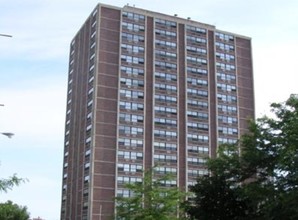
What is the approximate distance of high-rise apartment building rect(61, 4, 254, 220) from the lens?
110 m

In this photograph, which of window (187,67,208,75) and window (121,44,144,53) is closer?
window (121,44,144,53)

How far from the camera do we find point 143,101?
116375 mm

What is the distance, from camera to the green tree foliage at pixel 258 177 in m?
32.0

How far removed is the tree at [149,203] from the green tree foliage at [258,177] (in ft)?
5.42

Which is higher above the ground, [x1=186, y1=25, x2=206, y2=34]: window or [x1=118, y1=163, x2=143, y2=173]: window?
[x1=186, y1=25, x2=206, y2=34]: window

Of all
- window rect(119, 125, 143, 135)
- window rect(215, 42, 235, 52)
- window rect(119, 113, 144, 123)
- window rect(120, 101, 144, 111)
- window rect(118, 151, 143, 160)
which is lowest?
window rect(118, 151, 143, 160)

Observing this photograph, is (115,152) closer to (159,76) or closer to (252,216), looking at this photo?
(159,76)

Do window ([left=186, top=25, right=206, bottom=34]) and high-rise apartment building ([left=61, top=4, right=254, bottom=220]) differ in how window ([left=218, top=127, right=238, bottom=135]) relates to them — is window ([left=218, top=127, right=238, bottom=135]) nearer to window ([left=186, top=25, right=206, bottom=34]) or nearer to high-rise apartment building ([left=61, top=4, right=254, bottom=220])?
high-rise apartment building ([left=61, top=4, right=254, bottom=220])

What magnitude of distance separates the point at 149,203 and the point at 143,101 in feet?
248

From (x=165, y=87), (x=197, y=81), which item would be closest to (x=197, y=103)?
(x=197, y=81)

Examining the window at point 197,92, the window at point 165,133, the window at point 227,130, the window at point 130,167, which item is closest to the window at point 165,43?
the window at point 197,92

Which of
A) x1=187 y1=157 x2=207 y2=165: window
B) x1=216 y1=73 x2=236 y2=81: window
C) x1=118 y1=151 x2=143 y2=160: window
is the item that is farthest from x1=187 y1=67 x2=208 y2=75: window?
x1=118 y1=151 x2=143 y2=160: window

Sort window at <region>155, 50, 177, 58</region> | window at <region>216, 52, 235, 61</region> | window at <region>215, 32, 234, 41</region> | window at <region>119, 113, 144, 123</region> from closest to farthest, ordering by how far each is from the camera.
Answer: window at <region>119, 113, 144, 123</region> < window at <region>155, 50, 177, 58</region> < window at <region>216, 52, 235, 61</region> < window at <region>215, 32, 234, 41</region>

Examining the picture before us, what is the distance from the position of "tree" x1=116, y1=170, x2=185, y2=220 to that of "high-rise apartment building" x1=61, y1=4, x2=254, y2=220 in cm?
6225
